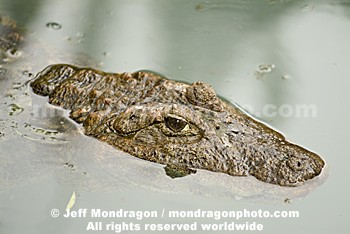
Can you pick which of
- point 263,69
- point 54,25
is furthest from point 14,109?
point 263,69

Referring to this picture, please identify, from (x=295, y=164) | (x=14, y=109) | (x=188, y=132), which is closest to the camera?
(x=295, y=164)

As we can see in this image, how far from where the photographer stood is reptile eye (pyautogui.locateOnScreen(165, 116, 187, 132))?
4.31 metres

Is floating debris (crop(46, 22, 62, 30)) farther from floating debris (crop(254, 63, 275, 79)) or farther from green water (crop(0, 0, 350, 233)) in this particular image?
floating debris (crop(254, 63, 275, 79))

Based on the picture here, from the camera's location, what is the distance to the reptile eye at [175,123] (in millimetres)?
4312

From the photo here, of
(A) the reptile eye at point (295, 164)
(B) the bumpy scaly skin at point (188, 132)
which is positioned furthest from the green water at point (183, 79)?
(A) the reptile eye at point (295, 164)

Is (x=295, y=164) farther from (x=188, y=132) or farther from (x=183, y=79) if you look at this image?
(x=183, y=79)

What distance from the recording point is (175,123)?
4328 millimetres

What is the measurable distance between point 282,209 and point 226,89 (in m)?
1.61

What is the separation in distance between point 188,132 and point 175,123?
13 centimetres

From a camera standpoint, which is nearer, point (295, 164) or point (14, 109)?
point (295, 164)

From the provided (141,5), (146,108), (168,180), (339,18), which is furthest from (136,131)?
(339,18)

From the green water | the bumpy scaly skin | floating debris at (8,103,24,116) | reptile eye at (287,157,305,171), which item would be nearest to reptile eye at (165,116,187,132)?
the bumpy scaly skin

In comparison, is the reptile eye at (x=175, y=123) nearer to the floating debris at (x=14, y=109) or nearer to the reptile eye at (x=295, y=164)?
the reptile eye at (x=295, y=164)

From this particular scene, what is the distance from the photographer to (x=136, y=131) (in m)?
4.48
